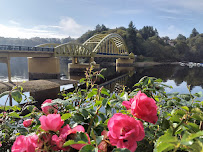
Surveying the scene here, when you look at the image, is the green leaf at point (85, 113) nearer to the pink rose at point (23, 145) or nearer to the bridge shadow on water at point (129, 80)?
the pink rose at point (23, 145)

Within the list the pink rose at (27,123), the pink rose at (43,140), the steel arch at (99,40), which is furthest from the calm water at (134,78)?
the pink rose at (43,140)

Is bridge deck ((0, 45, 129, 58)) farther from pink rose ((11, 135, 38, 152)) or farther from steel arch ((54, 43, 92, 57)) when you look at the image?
pink rose ((11, 135, 38, 152))

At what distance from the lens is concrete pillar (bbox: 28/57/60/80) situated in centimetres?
3200

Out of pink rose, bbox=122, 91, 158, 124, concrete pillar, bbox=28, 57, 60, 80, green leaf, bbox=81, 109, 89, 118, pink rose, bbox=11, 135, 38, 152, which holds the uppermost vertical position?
pink rose, bbox=122, 91, 158, 124

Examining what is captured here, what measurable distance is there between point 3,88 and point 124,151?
21089mm

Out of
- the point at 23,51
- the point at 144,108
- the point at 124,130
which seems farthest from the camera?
the point at 23,51

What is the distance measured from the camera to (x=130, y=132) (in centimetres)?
79

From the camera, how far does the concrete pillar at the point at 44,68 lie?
105ft

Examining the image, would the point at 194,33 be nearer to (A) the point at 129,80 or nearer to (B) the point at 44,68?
(A) the point at 129,80

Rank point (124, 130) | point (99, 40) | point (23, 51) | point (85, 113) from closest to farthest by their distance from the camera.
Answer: point (124, 130) → point (85, 113) → point (23, 51) → point (99, 40)

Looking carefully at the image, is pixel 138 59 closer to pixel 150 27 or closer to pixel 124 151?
pixel 150 27

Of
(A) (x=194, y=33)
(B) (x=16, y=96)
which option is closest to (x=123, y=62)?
(B) (x=16, y=96)

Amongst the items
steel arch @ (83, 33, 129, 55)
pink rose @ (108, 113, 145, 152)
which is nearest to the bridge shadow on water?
steel arch @ (83, 33, 129, 55)

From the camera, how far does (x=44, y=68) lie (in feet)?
107
